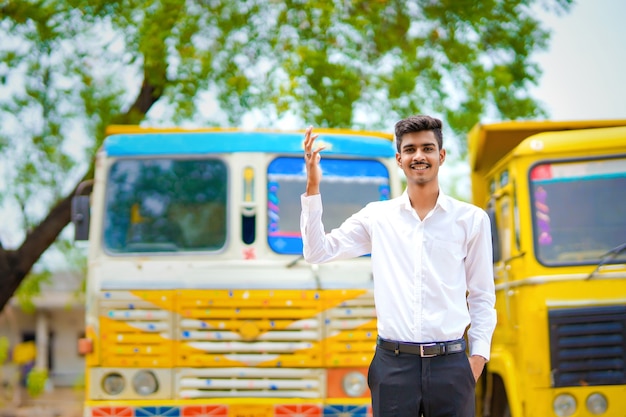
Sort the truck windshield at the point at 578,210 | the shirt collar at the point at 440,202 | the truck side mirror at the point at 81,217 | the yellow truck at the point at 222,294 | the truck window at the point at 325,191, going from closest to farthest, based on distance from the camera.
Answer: the shirt collar at the point at 440,202 → the truck windshield at the point at 578,210 → the yellow truck at the point at 222,294 → the truck window at the point at 325,191 → the truck side mirror at the point at 81,217

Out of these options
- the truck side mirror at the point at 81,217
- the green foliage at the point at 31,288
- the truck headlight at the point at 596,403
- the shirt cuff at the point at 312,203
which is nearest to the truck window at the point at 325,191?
the truck side mirror at the point at 81,217

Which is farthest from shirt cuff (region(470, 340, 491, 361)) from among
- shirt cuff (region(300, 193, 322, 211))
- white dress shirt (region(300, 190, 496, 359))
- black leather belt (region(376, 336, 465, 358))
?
shirt cuff (region(300, 193, 322, 211))

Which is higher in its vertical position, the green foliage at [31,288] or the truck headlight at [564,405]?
the green foliage at [31,288]

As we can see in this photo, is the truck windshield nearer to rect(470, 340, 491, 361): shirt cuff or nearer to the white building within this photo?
rect(470, 340, 491, 361): shirt cuff

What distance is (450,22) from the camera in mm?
12234

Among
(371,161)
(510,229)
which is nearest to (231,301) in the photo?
(371,161)

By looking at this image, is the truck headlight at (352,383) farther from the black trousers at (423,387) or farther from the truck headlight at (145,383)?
the black trousers at (423,387)

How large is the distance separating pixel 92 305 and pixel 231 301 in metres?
1.03

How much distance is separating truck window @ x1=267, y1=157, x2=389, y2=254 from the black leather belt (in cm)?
330

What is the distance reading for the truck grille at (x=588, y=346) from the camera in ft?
19.1

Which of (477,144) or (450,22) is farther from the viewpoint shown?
(450,22)

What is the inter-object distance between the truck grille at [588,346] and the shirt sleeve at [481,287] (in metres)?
2.37

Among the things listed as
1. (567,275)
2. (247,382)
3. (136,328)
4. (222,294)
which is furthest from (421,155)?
(136,328)

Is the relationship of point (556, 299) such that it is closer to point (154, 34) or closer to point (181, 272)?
point (181, 272)
